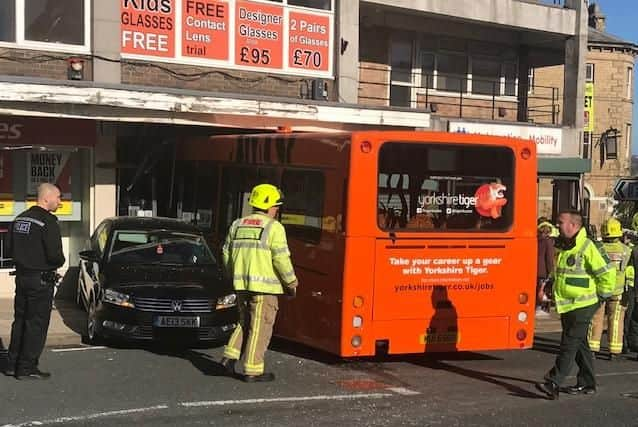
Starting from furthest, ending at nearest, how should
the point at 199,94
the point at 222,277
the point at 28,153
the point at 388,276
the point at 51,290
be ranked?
→ the point at 28,153, the point at 199,94, the point at 222,277, the point at 388,276, the point at 51,290

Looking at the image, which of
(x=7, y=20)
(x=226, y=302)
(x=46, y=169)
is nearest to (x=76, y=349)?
(x=226, y=302)

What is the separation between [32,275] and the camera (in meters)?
7.84

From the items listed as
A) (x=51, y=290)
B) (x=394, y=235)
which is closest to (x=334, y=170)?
(x=394, y=235)

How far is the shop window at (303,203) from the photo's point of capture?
9180 mm

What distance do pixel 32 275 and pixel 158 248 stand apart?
3.02 metres

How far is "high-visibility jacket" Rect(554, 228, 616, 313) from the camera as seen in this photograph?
7727 mm

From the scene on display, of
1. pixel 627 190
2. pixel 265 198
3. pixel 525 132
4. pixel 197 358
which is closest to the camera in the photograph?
pixel 265 198

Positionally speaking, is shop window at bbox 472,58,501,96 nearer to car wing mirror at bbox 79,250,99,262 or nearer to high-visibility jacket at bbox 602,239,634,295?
high-visibility jacket at bbox 602,239,634,295

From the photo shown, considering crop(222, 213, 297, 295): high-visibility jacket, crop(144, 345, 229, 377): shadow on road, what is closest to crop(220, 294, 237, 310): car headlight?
crop(144, 345, 229, 377): shadow on road

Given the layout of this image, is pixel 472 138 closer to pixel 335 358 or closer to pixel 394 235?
pixel 394 235

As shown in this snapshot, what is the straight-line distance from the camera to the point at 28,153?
46.1 feet

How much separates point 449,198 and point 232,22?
7.13 meters

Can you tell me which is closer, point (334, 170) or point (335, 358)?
point (334, 170)

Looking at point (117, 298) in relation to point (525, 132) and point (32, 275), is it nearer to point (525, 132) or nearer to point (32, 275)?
point (32, 275)
